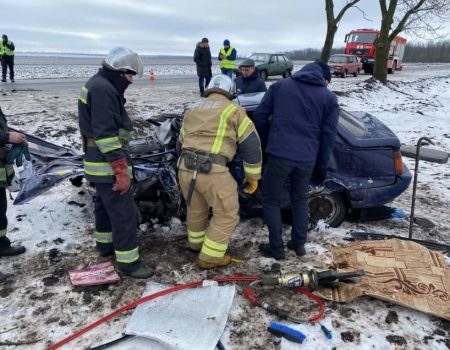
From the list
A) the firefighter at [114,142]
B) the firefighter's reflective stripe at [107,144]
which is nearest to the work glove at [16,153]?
the firefighter at [114,142]

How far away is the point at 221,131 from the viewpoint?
3.17 metres

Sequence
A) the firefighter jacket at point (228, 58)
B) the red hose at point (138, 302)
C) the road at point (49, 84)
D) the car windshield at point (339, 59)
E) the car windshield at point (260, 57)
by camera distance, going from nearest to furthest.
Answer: the red hose at point (138, 302)
the firefighter jacket at point (228, 58)
the road at point (49, 84)
the car windshield at point (260, 57)
the car windshield at point (339, 59)

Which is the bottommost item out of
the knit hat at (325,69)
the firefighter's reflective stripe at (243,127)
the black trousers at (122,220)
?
the black trousers at (122,220)

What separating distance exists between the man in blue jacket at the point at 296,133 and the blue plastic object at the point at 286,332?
3.36 ft

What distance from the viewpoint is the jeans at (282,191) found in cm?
344

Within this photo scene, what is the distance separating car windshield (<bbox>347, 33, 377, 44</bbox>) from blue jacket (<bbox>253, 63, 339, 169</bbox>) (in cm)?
2643

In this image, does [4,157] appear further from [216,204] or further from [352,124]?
[352,124]

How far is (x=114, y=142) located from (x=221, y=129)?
861 mm

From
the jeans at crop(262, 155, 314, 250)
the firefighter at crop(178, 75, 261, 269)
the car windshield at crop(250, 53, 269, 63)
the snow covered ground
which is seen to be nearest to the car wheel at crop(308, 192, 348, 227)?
the snow covered ground

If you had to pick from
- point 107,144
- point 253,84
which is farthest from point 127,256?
point 253,84

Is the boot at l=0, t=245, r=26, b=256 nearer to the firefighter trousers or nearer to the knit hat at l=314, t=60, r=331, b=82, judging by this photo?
the firefighter trousers

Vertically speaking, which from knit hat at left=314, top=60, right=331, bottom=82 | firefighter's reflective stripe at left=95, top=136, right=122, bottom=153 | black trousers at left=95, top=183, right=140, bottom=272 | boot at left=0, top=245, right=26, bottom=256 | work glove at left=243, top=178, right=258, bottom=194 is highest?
knit hat at left=314, top=60, right=331, bottom=82

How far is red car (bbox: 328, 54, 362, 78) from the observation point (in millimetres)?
23562

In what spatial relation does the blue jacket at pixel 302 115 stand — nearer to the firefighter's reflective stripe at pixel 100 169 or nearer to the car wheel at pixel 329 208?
the car wheel at pixel 329 208
